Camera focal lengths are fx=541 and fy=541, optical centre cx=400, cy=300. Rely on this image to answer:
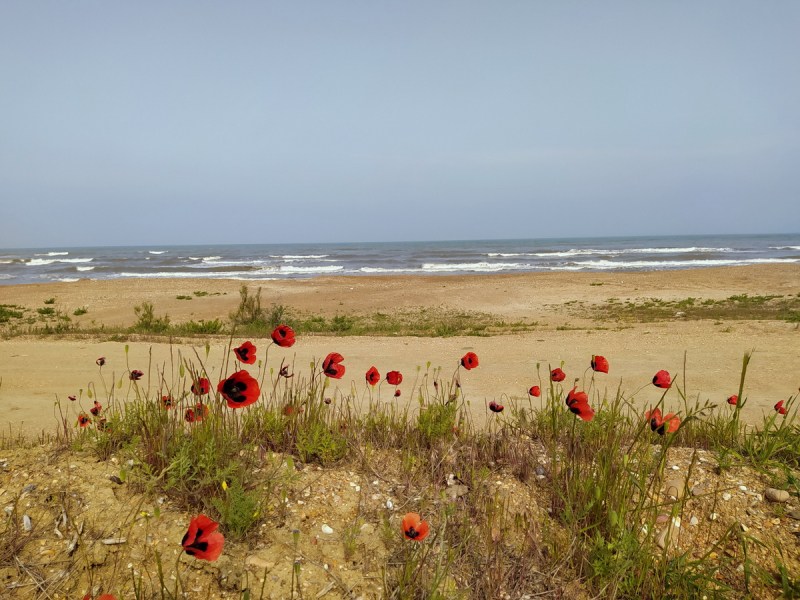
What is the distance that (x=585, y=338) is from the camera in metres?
10.4

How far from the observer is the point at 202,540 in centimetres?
145

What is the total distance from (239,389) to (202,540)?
2.42 feet

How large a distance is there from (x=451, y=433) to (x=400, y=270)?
3840 centimetres

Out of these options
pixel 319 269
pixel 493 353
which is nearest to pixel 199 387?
pixel 493 353

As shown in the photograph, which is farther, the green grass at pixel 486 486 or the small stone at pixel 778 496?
the small stone at pixel 778 496

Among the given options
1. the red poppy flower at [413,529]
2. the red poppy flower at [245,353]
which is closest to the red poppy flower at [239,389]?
the red poppy flower at [245,353]

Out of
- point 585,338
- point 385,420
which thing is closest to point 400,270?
point 585,338

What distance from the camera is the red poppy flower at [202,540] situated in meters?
1.42

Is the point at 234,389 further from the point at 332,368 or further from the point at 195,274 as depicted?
the point at 195,274

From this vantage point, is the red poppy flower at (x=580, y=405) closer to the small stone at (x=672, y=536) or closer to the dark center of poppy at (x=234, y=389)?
the small stone at (x=672, y=536)

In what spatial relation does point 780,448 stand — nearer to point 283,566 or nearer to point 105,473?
point 283,566

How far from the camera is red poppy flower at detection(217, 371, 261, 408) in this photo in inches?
81.9

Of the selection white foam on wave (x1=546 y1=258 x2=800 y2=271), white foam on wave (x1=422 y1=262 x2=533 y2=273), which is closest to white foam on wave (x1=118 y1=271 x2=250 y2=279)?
white foam on wave (x1=422 y1=262 x2=533 y2=273)

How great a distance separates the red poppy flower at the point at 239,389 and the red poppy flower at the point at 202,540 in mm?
650
